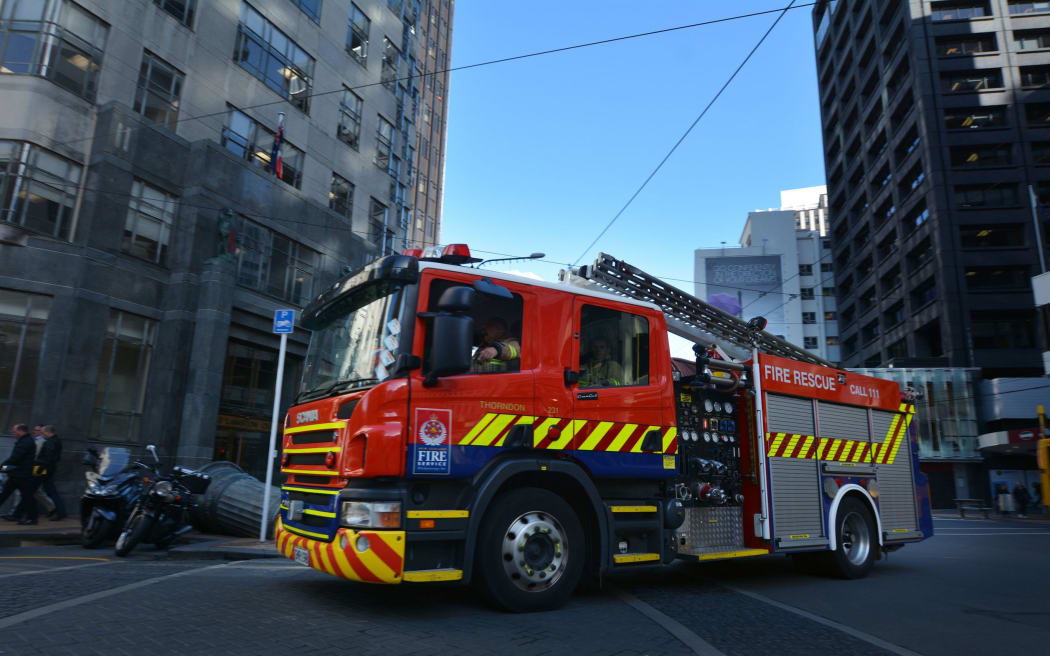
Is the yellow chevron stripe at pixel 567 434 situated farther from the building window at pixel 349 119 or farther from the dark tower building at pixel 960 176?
the dark tower building at pixel 960 176

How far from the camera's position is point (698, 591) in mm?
6801

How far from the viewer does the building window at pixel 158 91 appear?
1716 centimetres

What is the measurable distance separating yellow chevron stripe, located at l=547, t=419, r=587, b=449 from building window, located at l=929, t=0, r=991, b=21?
57665 mm

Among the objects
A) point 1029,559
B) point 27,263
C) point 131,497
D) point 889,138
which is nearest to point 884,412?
point 1029,559

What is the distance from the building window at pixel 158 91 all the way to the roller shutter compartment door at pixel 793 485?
17.2 metres

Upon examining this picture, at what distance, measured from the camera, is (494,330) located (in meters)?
5.59

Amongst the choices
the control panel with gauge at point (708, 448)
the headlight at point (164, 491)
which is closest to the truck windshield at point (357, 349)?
the control panel with gauge at point (708, 448)

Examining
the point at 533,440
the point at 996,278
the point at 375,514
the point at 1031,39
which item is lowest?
the point at 375,514

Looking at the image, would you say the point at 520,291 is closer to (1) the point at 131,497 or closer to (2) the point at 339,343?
(2) the point at 339,343

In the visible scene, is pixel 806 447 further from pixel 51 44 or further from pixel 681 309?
pixel 51 44

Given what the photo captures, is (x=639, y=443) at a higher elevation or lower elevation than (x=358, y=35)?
lower

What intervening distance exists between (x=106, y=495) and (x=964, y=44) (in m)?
60.0

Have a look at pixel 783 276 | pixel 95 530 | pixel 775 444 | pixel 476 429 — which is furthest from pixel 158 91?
pixel 783 276

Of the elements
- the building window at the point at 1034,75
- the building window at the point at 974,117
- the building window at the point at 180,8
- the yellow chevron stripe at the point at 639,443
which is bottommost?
the yellow chevron stripe at the point at 639,443
